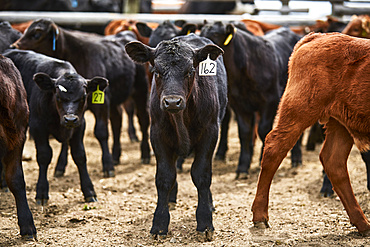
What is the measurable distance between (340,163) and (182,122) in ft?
5.16

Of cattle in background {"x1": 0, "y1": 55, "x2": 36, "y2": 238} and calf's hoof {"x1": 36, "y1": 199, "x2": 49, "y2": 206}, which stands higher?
cattle in background {"x1": 0, "y1": 55, "x2": 36, "y2": 238}

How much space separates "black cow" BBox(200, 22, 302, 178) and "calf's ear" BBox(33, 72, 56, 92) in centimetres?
247

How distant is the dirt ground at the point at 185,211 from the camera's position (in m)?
4.71

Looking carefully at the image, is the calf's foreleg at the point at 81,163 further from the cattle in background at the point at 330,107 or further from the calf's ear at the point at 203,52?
the cattle in background at the point at 330,107

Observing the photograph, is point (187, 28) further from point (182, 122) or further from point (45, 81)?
point (182, 122)

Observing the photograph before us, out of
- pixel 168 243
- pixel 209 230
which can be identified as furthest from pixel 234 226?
pixel 168 243

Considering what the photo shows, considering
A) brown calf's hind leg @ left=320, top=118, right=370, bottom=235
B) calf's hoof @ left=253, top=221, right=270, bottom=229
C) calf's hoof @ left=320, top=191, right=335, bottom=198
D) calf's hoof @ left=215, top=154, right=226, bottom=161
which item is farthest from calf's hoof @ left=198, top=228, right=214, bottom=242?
calf's hoof @ left=215, top=154, right=226, bottom=161

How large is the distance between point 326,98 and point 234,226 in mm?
1538

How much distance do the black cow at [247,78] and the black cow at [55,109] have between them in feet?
6.86

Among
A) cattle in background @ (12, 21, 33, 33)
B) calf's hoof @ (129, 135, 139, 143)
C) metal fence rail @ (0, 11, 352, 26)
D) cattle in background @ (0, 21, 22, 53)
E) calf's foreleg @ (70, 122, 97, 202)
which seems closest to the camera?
calf's foreleg @ (70, 122, 97, 202)

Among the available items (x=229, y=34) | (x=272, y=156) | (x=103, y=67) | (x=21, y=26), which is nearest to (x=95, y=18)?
(x=21, y=26)

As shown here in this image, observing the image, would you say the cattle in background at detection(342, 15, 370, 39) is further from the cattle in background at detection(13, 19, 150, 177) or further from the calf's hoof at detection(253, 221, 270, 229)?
the calf's hoof at detection(253, 221, 270, 229)

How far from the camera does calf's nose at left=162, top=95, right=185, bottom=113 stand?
4266 mm

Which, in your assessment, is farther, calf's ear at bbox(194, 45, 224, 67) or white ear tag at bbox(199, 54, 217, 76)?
white ear tag at bbox(199, 54, 217, 76)
